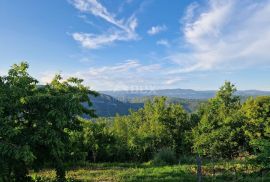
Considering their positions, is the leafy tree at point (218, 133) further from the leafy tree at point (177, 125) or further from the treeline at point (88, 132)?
the leafy tree at point (177, 125)

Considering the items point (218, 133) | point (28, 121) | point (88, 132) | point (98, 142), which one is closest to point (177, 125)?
point (98, 142)

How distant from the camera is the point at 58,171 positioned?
14.6 metres

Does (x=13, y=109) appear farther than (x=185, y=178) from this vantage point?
No

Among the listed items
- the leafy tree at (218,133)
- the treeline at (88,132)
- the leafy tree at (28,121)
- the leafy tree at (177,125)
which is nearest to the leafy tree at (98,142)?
the treeline at (88,132)

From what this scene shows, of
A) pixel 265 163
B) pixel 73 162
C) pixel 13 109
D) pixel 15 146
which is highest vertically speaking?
pixel 13 109

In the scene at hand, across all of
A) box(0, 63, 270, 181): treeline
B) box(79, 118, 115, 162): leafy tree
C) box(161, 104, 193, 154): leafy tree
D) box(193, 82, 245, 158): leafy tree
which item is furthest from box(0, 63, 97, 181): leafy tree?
box(161, 104, 193, 154): leafy tree

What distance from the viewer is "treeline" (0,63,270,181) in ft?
41.0

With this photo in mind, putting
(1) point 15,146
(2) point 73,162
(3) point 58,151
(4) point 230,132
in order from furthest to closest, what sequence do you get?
(2) point 73,162
(4) point 230,132
(3) point 58,151
(1) point 15,146

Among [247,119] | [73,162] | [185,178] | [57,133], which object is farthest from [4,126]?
[247,119]

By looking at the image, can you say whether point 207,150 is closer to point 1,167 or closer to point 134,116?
point 1,167

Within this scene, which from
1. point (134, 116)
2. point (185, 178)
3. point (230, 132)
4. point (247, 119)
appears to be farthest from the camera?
point (134, 116)

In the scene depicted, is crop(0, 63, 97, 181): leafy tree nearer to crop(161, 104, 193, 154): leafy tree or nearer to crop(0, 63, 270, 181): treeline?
crop(0, 63, 270, 181): treeline

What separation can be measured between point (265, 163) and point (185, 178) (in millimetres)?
5139

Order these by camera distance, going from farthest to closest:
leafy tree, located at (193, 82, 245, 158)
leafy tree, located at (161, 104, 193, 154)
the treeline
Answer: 1. leafy tree, located at (161, 104, 193, 154)
2. leafy tree, located at (193, 82, 245, 158)
3. the treeline
